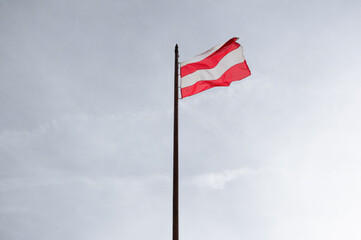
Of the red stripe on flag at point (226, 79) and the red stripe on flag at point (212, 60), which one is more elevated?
the red stripe on flag at point (212, 60)

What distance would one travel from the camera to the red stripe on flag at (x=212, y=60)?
12.4 metres

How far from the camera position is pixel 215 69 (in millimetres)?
12547

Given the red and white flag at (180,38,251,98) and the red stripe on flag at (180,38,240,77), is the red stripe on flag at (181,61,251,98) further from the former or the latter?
the red stripe on flag at (180,38,240,77)

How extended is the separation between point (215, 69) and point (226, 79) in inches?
24.4

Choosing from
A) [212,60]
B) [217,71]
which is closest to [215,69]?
[217,71]

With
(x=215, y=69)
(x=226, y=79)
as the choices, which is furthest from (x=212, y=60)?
(x=226, y=79)

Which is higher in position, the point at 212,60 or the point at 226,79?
the point at 212,60

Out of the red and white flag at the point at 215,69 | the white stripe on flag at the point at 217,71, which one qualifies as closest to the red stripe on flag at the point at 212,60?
the red and white flag at the point at 215,69

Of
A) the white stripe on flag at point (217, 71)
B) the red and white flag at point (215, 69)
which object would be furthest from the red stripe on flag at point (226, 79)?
the white stripe on flag at point (217, 71)

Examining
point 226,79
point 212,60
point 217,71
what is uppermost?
point 212,60

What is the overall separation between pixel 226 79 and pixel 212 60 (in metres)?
0.99

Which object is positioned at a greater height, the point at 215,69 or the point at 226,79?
the point at 215,69

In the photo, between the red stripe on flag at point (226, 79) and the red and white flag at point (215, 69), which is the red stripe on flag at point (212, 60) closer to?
the red and white flag at point (215, 69)

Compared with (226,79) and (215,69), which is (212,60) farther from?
(226,79)
